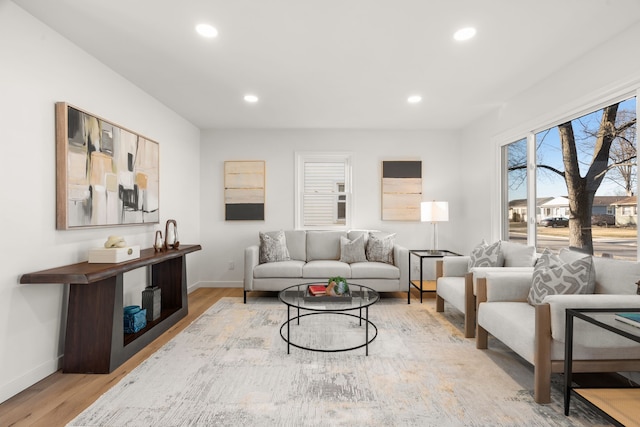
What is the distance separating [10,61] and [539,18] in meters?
3.47

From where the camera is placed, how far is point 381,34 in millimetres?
2531

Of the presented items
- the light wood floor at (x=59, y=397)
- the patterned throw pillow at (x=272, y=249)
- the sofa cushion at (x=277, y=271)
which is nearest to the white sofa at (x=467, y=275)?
the sofa cushion at (x=277, y=271)

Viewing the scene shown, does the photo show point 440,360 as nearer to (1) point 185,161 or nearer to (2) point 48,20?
(2) point 48,20

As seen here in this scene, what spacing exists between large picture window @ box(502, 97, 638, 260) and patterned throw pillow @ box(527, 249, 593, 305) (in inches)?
23.5

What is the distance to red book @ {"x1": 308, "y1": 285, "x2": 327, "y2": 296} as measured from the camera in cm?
312

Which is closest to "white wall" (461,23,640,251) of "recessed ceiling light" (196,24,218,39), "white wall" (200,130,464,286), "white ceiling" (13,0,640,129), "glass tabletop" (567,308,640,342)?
"white ceiling" (13,0,640,129)

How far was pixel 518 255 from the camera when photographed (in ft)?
11.0

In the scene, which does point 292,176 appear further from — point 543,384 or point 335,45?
point 543,384

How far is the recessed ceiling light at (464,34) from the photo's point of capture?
246cm

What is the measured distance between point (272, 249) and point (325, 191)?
1.38m

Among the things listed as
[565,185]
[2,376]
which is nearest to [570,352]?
[565,185]

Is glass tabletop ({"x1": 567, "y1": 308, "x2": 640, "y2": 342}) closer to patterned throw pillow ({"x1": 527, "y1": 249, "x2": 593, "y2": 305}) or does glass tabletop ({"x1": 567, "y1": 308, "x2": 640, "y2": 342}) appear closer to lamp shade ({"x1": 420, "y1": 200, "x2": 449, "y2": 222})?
patterned throw pillow ({"x1": 527, "y1": 249, "x2": 593, "y2": 305})

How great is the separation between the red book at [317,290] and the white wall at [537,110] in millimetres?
2509

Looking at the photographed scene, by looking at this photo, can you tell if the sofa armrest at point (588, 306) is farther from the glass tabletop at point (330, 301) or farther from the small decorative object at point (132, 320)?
the small decorative object at point (132, 320)
